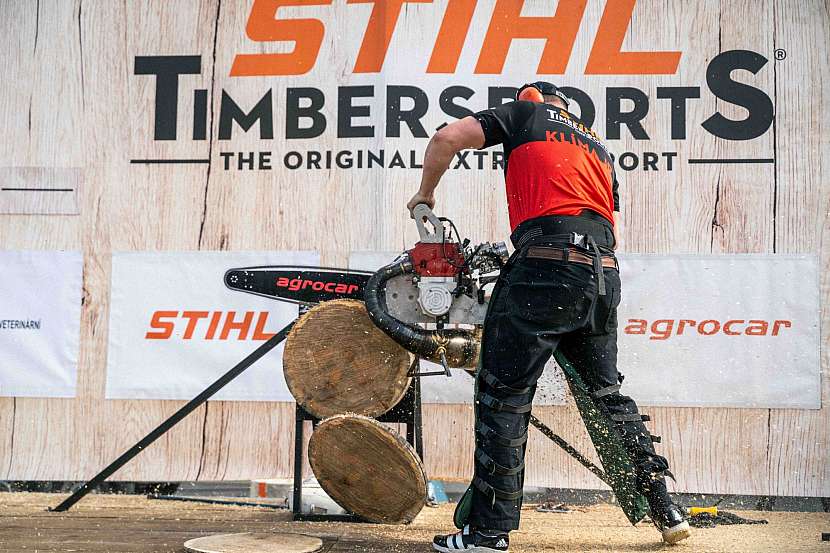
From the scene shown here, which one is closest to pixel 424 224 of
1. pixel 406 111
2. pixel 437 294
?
pixel 437 294

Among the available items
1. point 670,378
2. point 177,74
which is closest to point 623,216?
point 670,378

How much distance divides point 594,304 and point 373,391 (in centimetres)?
124

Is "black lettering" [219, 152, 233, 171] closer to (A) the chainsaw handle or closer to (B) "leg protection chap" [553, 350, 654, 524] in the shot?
(A) the chainsaw handle

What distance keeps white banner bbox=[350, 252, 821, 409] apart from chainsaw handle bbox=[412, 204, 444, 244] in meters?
1.58

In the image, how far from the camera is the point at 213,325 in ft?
18.0

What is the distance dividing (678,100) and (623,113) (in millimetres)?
334

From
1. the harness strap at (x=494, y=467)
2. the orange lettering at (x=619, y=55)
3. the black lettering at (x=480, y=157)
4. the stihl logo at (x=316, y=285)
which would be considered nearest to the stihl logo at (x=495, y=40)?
the orange lettering at (x=619, y=55)

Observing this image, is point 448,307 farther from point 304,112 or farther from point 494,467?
point 304,112

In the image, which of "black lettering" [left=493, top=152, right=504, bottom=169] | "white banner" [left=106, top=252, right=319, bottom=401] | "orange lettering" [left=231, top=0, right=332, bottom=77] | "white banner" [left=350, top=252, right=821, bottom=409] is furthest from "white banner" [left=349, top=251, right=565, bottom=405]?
"orange lettering" [left=231, top=0, right=332, bottom=77]

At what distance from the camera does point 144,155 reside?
560cm

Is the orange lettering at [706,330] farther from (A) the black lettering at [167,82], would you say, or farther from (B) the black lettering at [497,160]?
(A) the black lettering at [167,82]

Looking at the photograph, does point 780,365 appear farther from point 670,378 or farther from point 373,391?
point 373,391

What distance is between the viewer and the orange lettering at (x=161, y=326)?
18.1 ft

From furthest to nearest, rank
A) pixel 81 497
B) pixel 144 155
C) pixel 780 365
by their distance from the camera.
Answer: pixel 144 155
pixel 780 365
pixel 81 497
